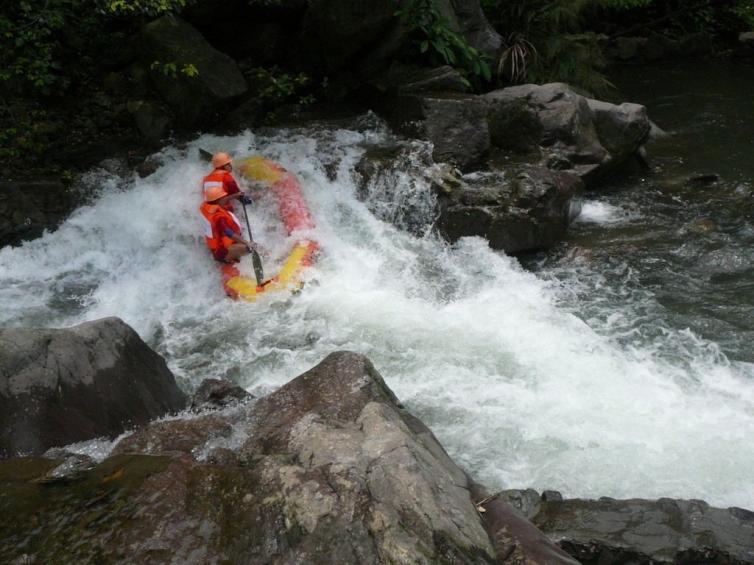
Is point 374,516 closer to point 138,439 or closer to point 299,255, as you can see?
point 138,439

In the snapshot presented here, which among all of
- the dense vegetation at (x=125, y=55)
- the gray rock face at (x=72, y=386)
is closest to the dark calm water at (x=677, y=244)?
the dense vegetation at (x=125, y=55)

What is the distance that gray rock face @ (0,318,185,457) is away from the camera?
11.2 feet

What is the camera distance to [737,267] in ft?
20.3

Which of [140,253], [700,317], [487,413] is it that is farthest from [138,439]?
Result: [700,317]

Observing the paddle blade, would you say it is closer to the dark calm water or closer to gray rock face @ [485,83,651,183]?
the dark calm water

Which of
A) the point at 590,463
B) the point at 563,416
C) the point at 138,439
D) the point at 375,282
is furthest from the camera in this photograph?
the point at 375,282

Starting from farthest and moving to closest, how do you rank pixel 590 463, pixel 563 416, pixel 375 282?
pixel 375 282, pixel 563 416, pixel 590 463

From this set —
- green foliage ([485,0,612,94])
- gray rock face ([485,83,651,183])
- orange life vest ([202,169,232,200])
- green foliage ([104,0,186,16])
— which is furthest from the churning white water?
green foliage ([485,0,612,94])

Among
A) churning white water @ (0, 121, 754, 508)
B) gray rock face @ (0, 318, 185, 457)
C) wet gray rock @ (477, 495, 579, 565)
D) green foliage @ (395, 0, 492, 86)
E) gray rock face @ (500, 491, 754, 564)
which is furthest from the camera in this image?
green foliage @ (395, 0, 492, 86)

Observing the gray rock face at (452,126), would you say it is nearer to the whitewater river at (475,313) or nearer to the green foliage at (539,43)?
the whitewater river at (475,313)

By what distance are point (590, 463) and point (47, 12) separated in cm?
678

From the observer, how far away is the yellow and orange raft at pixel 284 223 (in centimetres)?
592

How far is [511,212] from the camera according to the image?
664cm

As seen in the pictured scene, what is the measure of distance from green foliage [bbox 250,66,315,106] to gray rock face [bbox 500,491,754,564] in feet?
20.4
